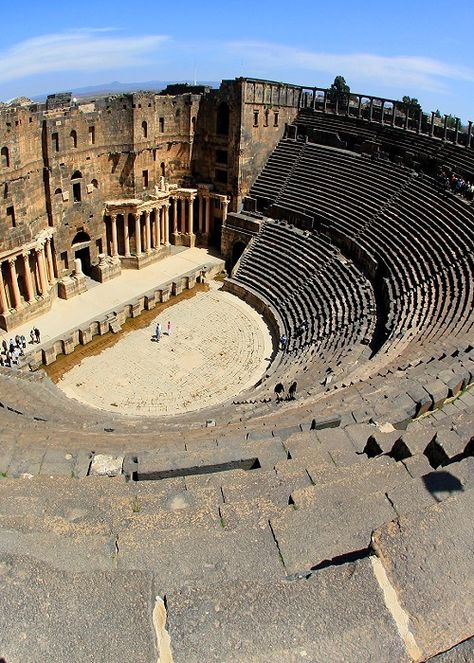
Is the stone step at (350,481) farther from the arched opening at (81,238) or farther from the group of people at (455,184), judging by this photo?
the arched opening at (81,238)

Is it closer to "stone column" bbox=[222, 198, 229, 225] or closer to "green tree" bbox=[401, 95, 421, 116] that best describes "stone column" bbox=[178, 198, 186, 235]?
"stone column" bbox=[222, 198, 229, 225]

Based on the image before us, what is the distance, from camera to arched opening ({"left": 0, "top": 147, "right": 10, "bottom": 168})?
1005 inches

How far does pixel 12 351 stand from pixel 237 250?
1630 cm

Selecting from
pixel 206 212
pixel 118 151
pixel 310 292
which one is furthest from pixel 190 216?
pixel 310 292

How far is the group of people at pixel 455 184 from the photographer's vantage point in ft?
93.0

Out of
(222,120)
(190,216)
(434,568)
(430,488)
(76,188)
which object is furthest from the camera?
(190,216)

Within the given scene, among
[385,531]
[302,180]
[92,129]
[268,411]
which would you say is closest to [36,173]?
[92,129]

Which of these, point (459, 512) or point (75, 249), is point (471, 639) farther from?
point (75, 249)

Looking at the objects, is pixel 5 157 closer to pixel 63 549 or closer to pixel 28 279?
pixel 28 279

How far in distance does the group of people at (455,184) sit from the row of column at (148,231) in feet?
54.6

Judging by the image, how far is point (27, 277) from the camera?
27750 millimetres

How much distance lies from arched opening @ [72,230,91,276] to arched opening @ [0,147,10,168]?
6.71m

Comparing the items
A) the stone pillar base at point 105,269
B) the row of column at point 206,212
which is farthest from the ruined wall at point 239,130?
the stone pillar base at point 105,269

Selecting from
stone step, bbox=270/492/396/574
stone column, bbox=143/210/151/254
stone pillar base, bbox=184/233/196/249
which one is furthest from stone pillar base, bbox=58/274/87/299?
stone step, bbox=270/492/396/574
